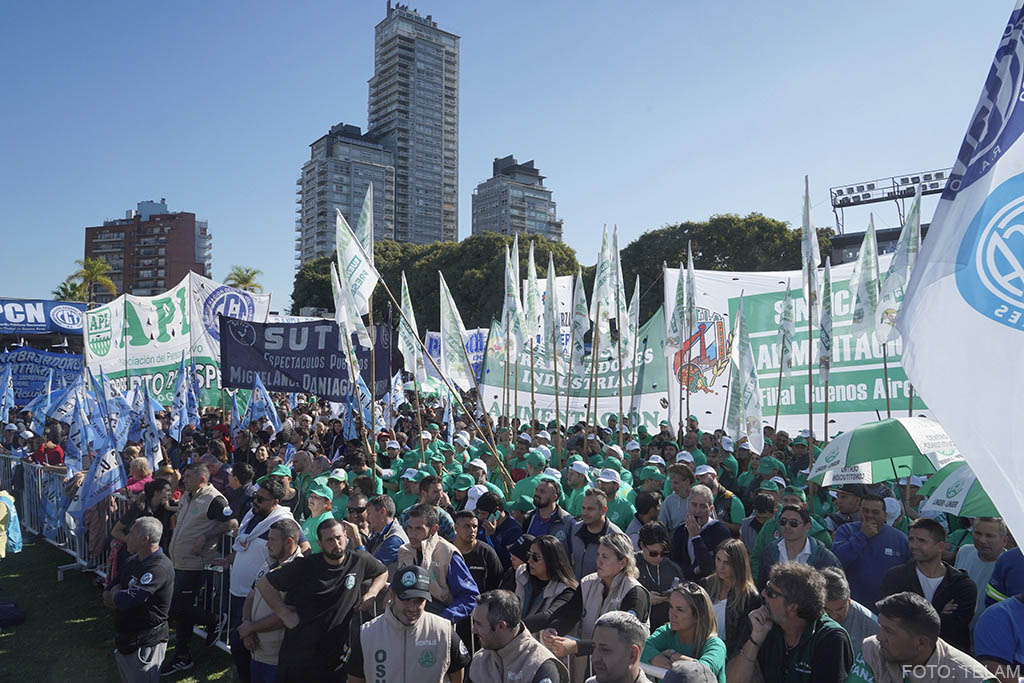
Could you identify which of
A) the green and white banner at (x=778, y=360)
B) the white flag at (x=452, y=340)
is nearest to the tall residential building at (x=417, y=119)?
the green and white banner at (x=778, y=360)

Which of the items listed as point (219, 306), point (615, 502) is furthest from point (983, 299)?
point (219, 306)

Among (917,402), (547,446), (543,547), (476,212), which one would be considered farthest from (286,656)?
(476,212)

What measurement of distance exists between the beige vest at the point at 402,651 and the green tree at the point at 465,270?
126 feet

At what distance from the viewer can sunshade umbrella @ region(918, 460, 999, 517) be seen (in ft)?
Result: 16.0

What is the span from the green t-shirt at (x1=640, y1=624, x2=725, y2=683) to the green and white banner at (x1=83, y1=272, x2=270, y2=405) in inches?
606

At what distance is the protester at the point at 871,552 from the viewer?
5.15 meters

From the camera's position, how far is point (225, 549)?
7188 mm

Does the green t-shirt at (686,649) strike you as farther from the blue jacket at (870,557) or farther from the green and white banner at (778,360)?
the green and white banner at (778,360)

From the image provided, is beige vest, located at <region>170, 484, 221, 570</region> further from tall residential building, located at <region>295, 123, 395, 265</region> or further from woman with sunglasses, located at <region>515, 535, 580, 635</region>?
tall residential building, located at <region>295, 123, 395, 265</region>

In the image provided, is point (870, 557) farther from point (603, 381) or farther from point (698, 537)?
point (603, 381)

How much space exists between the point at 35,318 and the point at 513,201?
8240cm

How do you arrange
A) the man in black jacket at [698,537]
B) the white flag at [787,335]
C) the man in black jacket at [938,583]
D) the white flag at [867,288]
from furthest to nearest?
the white flag at [787,335] → the white flag at [867,288] → the man in black jacket at [698,537] → the man in black jacket at [938,583]

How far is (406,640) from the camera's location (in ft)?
13.0

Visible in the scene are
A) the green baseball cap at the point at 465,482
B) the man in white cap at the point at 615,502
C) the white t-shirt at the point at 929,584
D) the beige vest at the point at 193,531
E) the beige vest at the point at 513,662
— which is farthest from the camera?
the green baseball cap at the point at 465,482
